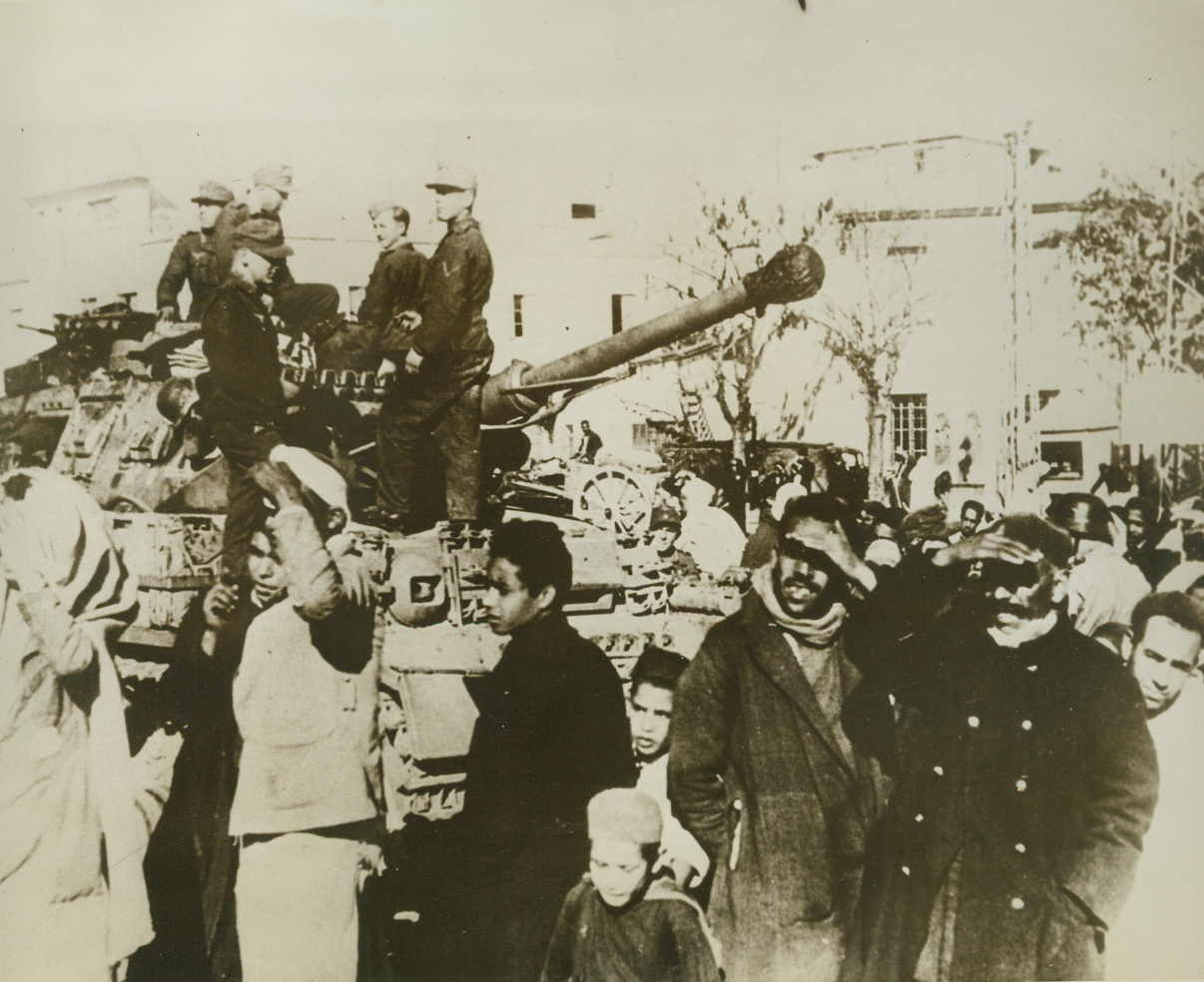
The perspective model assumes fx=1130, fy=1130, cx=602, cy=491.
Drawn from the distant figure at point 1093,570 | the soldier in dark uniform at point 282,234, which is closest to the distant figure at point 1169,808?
the distant figure at point 1093,570

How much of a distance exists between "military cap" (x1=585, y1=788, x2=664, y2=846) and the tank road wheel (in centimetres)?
83

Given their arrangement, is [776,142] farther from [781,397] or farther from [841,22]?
[781,397]

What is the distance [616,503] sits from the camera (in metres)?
3.67

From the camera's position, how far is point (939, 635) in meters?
3.70

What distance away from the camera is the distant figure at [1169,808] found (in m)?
3.84

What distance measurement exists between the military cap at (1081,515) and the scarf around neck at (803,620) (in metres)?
0.83

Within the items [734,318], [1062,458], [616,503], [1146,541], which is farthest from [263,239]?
[1146,541]

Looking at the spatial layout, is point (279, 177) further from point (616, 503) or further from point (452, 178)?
point (616, 503)

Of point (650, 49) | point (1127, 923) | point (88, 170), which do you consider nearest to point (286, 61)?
point (88, 170)

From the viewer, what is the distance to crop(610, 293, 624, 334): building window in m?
3.64

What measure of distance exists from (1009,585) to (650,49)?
6.95ft

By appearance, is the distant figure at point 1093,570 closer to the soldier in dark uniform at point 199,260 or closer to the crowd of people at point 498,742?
the crowd of people at point 498,742

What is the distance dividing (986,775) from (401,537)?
6.71ft

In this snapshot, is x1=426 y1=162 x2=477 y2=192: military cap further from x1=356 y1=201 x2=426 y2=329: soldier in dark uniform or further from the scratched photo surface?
x1=356 y1=201 x2=426 y2=329: soldier in dark uniform
